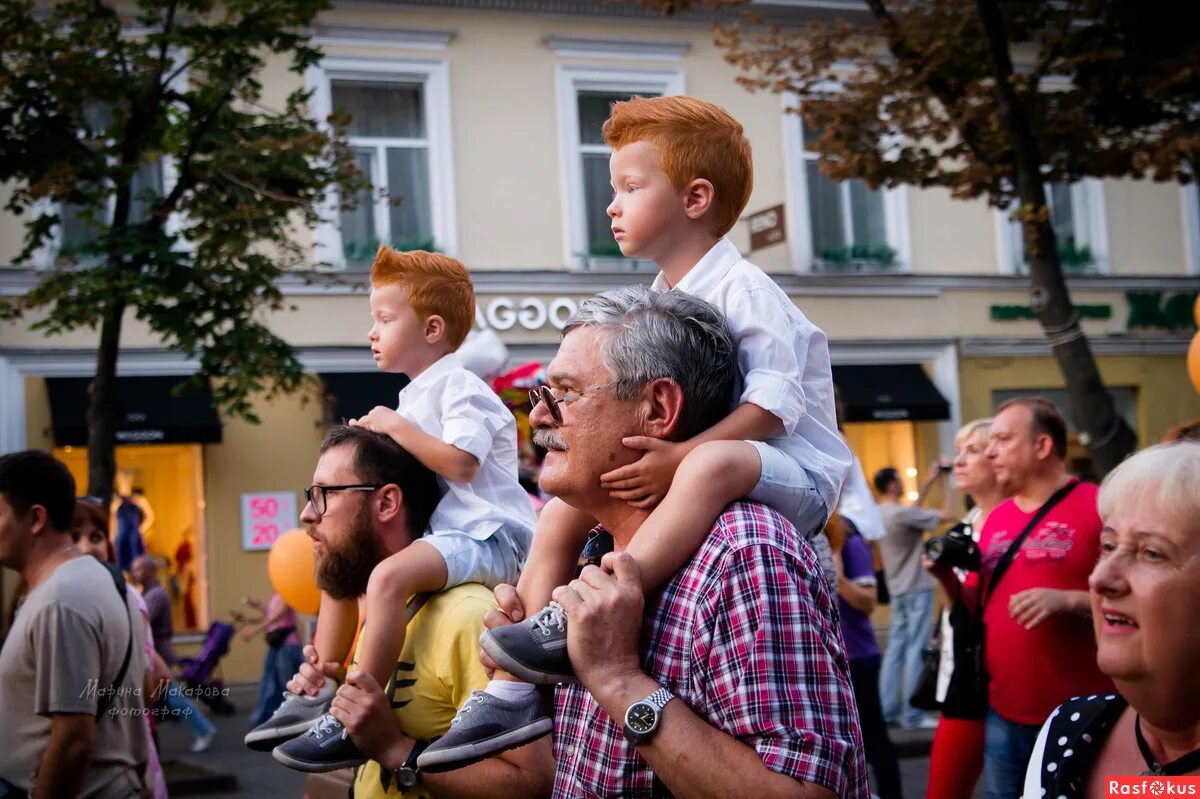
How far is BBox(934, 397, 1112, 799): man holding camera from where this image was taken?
508 cm

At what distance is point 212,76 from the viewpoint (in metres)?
9.94

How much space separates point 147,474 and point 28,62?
7.81m

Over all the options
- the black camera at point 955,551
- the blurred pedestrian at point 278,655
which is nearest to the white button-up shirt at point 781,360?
the black camera at point 955,551

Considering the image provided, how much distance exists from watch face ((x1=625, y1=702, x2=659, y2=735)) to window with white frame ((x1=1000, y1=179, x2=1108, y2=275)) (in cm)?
1894

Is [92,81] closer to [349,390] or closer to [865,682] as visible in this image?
[865,682]

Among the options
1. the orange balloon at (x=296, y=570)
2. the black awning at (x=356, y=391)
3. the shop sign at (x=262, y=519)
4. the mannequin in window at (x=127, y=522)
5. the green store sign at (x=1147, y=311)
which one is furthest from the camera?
the green store sign at (x=1147, y=311)

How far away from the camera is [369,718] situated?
3.30 metres

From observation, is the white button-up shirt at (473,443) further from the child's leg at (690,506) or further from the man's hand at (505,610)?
the child's leg at (690,506)

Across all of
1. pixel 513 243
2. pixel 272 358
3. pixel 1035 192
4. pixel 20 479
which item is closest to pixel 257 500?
pixel 513 243

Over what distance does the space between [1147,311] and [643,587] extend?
19962 mm

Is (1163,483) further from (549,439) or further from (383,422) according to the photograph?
(383,422)

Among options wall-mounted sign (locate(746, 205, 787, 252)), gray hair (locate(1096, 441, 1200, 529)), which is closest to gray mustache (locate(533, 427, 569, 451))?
gray hair (locate(1096, 441, 1200, 529))

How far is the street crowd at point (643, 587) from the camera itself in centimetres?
233

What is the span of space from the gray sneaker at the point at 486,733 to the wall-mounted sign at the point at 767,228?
13964mm
